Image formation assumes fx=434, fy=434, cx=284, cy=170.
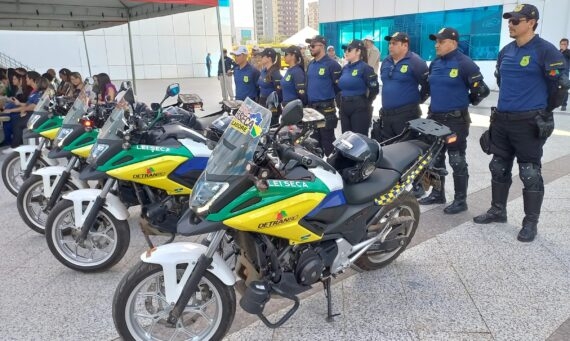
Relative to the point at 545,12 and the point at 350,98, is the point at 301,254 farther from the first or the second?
the point at 545,12

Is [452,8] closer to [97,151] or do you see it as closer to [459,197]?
[459,197]

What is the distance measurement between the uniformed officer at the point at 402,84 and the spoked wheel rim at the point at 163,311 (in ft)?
10.2

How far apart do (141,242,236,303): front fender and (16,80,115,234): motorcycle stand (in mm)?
1860

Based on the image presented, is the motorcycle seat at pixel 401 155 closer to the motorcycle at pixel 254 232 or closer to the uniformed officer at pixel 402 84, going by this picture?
the motorcycle at pixel 254 232

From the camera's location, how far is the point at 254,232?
2.33 metres

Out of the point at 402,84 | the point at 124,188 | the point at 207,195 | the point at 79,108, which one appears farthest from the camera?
the point at 402,84

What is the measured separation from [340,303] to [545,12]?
1367cm

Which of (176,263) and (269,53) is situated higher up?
(269,53)

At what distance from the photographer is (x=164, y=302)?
2363mm

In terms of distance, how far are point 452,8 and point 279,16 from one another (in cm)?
8804

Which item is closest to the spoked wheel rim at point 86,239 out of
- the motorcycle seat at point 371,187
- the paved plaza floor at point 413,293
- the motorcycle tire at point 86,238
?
the motorcycle tire at point 86,238

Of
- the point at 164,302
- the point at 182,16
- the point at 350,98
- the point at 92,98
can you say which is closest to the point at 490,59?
the point at 350,98

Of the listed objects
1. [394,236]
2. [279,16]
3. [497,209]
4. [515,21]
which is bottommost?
[497,209]

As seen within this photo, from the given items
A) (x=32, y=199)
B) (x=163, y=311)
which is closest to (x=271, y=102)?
(x=163, y=311)
